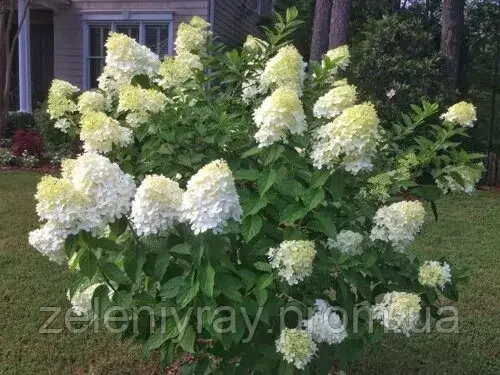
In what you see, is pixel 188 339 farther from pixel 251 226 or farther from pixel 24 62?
pixel 24 62

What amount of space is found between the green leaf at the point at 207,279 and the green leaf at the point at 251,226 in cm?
18

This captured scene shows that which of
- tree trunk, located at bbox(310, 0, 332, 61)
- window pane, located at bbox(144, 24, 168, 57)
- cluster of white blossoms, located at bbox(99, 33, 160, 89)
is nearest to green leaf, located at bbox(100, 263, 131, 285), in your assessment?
cluster of white blossoms, located at bbox(99, 33, 160, 89)

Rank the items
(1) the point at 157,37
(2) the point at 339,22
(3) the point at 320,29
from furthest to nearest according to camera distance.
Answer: (1) the point at 157,37 < (3) the point at 320,29 < (2) the point at 339,22

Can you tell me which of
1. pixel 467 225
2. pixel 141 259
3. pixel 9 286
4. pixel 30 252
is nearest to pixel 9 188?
pixel 30 252

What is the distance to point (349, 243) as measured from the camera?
7.89 ft

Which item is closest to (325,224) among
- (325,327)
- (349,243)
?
(349,243)

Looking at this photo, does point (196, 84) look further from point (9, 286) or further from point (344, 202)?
point (9, 286)

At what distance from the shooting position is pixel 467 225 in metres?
7.42

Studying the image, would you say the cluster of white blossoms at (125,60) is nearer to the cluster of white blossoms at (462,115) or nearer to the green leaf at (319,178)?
the green leaf at (319,178)

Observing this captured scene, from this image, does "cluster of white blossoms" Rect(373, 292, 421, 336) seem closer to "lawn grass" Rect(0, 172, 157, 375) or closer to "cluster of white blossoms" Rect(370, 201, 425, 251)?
"cluster of white blossoms" Rect(370, 201, 425, 251)

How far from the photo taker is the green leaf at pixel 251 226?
2156 mm

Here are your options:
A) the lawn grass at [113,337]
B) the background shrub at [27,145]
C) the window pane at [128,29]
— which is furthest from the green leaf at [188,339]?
the window pane at [128,29]

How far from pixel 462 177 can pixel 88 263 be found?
5.13 ft

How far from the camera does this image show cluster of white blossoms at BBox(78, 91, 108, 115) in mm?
2693
